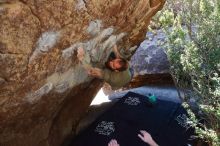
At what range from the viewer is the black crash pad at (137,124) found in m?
7.66

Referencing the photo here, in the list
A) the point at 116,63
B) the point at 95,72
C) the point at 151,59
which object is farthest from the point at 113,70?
the point at 151,59

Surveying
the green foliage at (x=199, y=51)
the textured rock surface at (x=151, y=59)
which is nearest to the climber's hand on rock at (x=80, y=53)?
the green foliage at (x=199, y=51)

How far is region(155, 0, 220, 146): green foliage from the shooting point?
6416 millimetres

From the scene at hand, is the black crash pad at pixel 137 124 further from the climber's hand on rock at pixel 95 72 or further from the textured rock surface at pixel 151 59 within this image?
the climber's hand on rock at pixel 95 72

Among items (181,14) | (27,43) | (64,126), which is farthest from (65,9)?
(181,14)

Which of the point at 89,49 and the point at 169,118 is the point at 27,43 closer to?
the point at 89,49

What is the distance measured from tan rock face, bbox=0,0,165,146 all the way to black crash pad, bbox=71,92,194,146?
79 centimetres

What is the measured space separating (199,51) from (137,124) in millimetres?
2010

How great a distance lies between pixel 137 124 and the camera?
8047mm

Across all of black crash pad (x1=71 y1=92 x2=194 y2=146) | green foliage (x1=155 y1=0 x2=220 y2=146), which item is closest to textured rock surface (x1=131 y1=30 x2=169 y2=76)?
black crash pad (x1=71 y1=92 x2=194 y2=146)

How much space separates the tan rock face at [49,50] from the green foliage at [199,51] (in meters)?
0.62

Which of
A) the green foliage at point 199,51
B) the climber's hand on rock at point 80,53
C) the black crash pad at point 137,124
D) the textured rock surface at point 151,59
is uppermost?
the climber's hand on rock at point 80,53

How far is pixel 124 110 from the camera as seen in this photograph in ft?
27.9

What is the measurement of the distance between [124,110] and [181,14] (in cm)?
227
